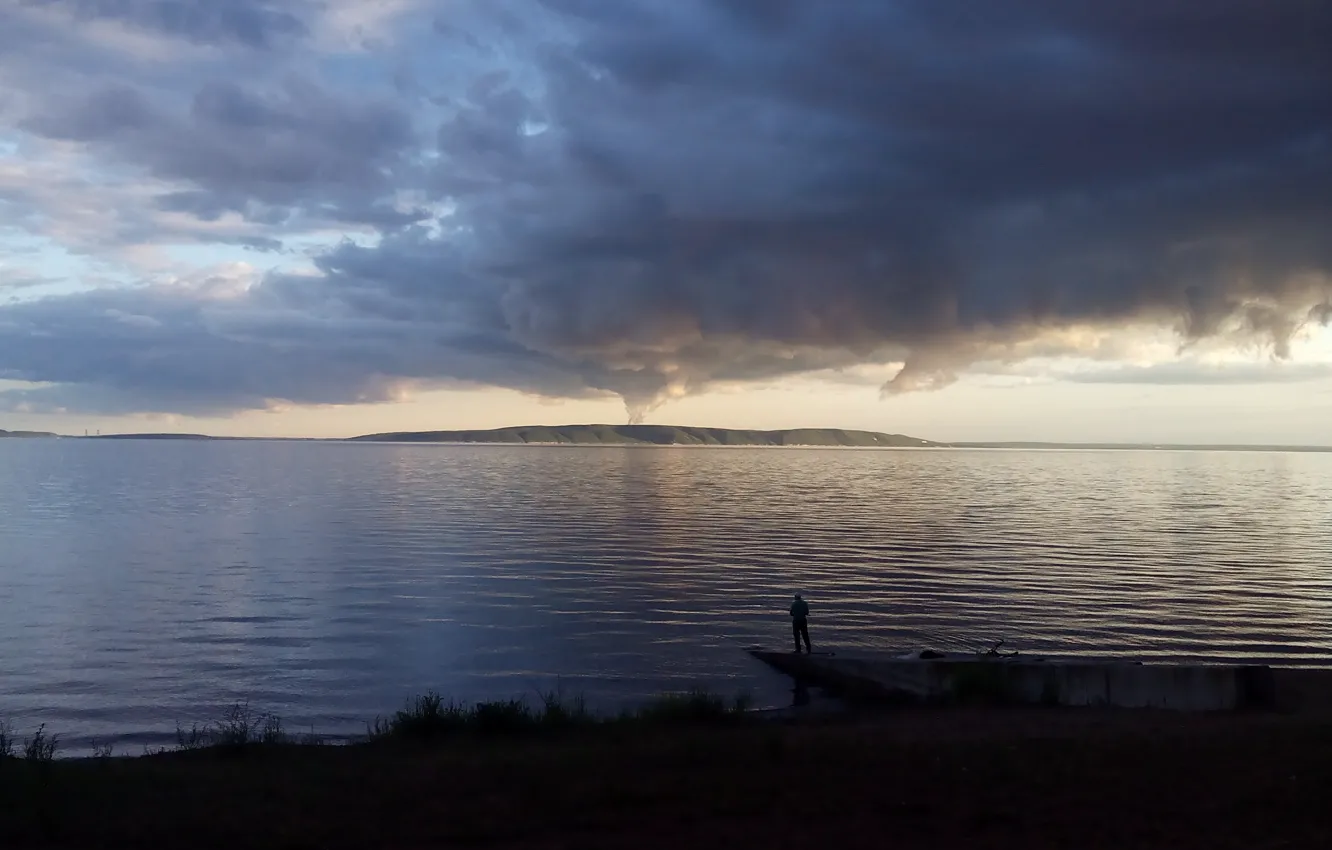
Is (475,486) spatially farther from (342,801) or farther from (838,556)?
(342,801)

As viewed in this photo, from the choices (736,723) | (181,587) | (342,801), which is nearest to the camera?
(342,801)

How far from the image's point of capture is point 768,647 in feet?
95.3

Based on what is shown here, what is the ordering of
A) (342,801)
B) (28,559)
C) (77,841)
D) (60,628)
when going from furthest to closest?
1. (28,559)
2. (60,628)
3. (342,801)
4. (77,841)

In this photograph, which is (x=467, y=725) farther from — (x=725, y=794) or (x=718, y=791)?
(x=725, y=794)

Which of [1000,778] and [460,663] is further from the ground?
[1000,778]

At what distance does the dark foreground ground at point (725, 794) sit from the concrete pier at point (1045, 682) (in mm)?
3788

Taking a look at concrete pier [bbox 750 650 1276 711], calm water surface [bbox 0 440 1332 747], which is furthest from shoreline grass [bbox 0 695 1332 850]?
calm water surface [bbox 0 440 1332 747]

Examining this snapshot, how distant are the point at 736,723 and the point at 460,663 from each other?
11342 millimetres

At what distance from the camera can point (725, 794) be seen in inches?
468

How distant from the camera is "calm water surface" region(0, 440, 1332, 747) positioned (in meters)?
25.3

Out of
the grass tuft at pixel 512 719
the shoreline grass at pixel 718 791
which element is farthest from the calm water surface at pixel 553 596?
the shoreline grass at pixel 718 791

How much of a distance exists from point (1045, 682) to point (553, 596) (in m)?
20.7

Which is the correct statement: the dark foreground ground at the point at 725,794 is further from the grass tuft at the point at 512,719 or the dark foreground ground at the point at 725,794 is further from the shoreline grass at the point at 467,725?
the grass tuft at the point at 512,719

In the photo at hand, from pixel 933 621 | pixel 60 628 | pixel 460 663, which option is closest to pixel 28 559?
pixel 60 628
